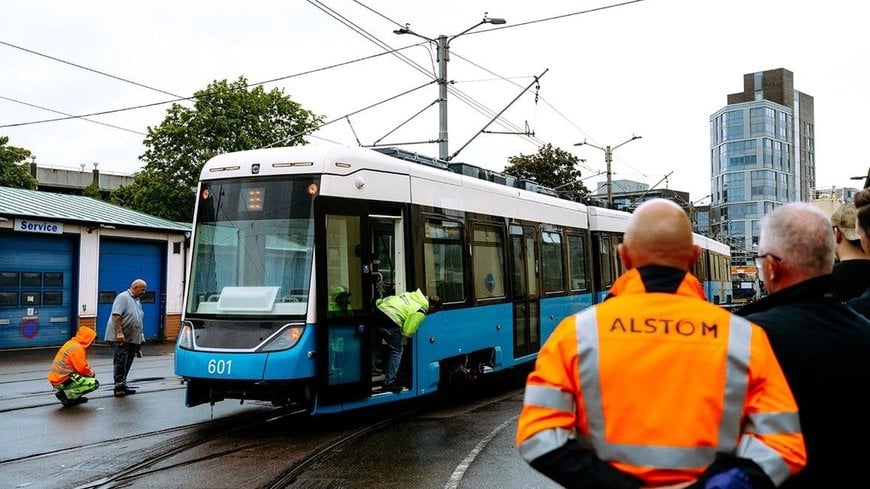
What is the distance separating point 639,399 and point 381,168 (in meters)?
7.82

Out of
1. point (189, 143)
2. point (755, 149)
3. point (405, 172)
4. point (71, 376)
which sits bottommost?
point (71, 376)

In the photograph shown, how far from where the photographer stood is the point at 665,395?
2.33 m

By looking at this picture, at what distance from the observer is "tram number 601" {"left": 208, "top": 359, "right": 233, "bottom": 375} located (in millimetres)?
8867

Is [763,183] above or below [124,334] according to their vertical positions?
above

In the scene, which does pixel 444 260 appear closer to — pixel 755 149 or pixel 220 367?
pixel 220 367

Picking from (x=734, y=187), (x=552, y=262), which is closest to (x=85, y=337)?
(x=552, y=262)

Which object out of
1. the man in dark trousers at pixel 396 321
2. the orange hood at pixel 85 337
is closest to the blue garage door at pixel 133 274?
the orange hood at pixel 85 337

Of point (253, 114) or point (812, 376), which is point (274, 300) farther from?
point (253, 114)

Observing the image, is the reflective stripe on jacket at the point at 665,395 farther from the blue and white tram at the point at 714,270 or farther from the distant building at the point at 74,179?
the distant building at the point at 74,179

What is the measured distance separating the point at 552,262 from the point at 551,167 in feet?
103

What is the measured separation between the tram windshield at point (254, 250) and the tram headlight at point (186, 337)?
0.15 metres

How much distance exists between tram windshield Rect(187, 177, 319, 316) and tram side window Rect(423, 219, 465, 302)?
2.01 metres

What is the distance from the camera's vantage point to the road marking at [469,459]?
22.6ft

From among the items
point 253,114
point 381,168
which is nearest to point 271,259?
point 381,168
